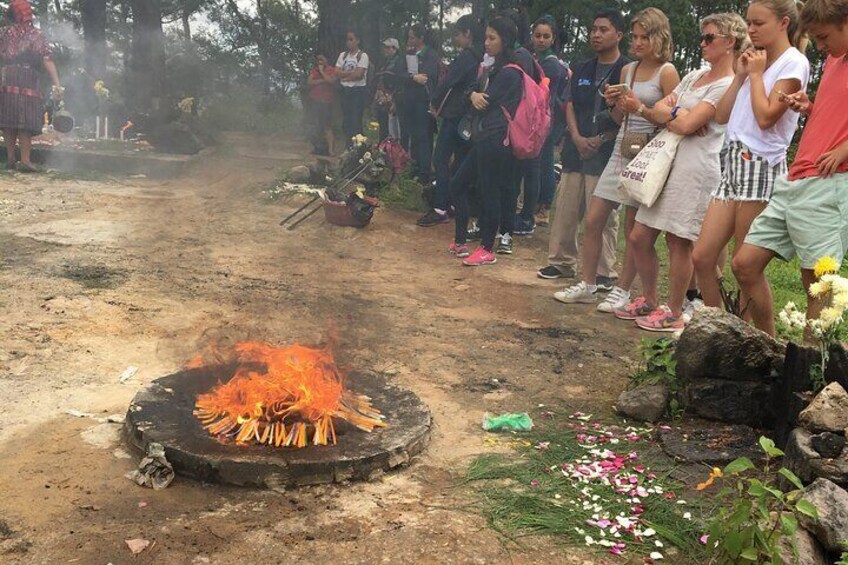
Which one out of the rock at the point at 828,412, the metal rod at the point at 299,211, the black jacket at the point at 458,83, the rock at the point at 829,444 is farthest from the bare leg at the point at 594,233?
the metal rod at the point at 299,211

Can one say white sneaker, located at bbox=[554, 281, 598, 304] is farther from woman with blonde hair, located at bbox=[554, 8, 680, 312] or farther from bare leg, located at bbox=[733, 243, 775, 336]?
bare leg, located at bbox=[733, 243, 775, 336]

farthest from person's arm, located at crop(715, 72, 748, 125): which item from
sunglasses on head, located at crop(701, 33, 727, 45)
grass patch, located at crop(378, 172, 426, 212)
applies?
grass patch, located at crop(378, 172, 426, 212)

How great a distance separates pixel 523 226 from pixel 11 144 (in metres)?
7.36

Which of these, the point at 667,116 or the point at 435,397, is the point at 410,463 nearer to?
the point at 435,397

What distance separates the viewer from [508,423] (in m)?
4.35

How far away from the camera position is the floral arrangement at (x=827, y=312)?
11.3 ft

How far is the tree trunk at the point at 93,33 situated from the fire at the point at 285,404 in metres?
14.9

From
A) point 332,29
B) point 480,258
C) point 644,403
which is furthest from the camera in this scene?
point 332,29

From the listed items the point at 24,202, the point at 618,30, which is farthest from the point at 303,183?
the point at 618,30

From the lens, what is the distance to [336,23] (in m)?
14.0

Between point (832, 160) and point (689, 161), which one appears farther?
point (689, 161)

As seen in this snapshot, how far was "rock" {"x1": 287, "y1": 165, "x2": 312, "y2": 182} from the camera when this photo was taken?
1134 cm

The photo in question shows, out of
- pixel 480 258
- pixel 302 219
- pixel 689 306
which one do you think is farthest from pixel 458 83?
pixel 689 306

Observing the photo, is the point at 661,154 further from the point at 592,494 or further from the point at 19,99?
the point at 19,99
